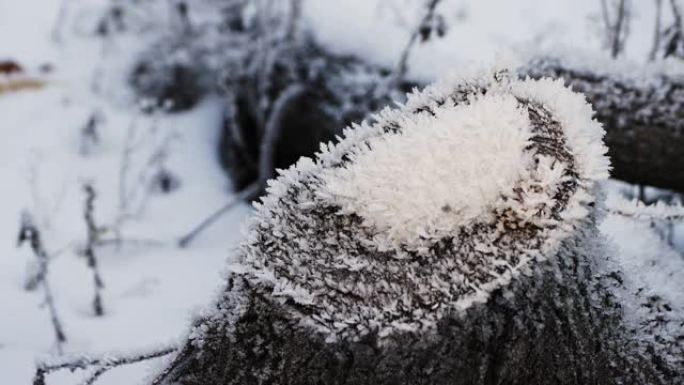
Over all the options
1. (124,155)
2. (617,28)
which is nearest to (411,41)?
(617,28)

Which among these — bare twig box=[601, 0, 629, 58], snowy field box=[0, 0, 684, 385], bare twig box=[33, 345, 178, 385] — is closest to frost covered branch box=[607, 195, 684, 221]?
snowy field box=[0, 0, 684, 385]

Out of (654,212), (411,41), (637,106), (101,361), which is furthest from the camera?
(411,41)

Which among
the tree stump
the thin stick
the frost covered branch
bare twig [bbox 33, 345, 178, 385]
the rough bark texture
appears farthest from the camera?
the thin stick

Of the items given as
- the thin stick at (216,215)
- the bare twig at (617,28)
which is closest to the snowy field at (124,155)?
the thin stick at (216,215)

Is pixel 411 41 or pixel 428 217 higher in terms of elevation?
pixel 411 41

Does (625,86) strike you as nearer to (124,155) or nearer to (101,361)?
(101,361)

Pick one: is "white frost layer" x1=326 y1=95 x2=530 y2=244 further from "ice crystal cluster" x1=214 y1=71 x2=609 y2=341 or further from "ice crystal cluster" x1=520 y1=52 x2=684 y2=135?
"ice crystal cluster" x1=520 y1=52 x2=684 y2=135
